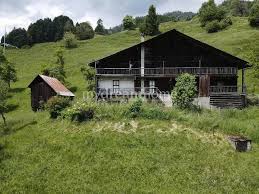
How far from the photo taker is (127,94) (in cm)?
4684

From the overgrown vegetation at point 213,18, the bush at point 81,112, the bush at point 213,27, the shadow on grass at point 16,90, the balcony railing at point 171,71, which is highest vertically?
the overgrown vegetation at point 213,18

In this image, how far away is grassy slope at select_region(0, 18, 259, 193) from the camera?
26172 mm

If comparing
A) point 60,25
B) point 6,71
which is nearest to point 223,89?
point 6,71

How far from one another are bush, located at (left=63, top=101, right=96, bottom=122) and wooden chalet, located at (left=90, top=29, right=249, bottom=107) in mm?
9726

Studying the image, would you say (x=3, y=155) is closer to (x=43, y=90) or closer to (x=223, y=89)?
(x=43, y=90)

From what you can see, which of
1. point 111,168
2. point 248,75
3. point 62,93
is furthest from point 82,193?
point 248,75

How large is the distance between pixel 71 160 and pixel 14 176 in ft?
12.7

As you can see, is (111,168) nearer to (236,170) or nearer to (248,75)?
(236,170)

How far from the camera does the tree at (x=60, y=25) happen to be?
433 feet

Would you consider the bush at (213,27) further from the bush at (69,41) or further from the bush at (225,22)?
the bush at (69,41)

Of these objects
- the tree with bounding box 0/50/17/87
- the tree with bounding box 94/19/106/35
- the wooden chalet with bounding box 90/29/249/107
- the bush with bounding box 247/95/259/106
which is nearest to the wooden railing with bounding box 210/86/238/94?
the wooden chalet with bounding box 90/29/249/107

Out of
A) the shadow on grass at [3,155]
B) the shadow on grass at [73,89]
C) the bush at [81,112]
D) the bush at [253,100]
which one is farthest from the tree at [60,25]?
the shadow on grass at [3,155]

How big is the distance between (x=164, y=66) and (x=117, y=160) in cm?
2166

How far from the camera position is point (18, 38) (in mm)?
125812
